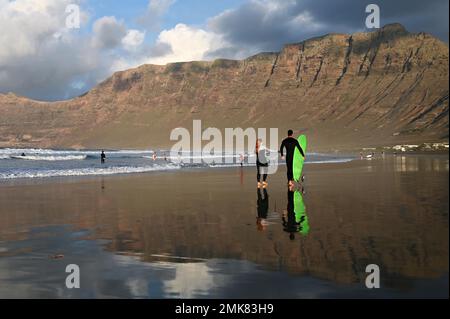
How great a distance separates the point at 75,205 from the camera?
16.0m

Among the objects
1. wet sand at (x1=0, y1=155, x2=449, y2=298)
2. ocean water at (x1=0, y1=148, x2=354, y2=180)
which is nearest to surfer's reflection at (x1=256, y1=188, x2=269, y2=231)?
wet sand at (x1=0, y1=155, x2=449, y2=298)

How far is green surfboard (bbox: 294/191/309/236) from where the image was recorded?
33.7 feet

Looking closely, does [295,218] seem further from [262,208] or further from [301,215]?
[262,208]

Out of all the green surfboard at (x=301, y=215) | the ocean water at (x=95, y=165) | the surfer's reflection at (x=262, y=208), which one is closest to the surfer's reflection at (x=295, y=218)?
the green surfboard at (x=301, y=215)

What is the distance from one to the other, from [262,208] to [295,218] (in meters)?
2.39

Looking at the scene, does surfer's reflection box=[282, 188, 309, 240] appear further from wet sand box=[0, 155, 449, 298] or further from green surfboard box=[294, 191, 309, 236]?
wet sand box=[0, 155, 449, 298]

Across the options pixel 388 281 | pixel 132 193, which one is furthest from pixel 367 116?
pixel 388 281

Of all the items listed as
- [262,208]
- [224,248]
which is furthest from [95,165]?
[224,248]

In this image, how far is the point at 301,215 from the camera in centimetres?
1243

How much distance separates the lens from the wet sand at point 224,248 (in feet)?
20.0

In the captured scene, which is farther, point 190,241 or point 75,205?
point 75,205

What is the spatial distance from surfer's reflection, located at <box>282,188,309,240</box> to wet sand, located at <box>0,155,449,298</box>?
16cm

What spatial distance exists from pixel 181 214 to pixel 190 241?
153 inches
